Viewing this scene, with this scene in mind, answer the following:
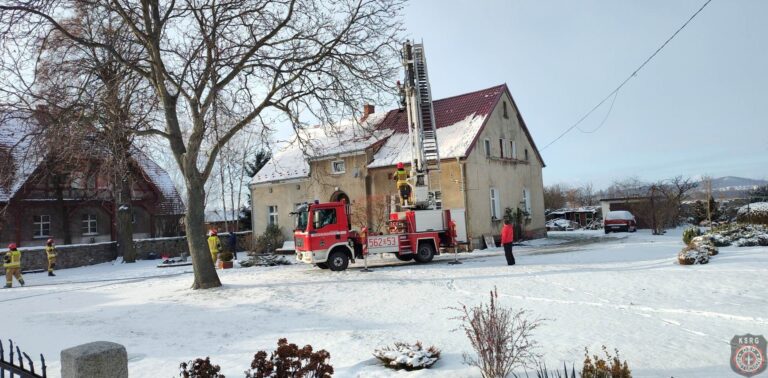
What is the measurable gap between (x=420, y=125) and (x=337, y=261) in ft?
20.5

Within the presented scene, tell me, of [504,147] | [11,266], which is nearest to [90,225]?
[11,266]

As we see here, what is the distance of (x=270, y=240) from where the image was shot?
92.0 ft

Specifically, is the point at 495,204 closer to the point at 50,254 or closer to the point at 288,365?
the point at 50,254

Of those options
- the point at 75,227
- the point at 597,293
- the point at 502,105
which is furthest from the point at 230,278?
the point at 75,227

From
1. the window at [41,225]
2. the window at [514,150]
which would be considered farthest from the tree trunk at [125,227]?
the window at [514,150]

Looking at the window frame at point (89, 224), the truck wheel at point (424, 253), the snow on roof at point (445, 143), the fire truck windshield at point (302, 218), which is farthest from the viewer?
the window frame at point (89, 224)

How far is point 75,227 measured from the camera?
3406 cm

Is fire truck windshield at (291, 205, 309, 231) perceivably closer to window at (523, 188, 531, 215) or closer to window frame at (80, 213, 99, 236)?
window at (523, 188, 531, 215)

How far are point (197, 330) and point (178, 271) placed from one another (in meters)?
12.9

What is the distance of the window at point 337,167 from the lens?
28047 millimetres

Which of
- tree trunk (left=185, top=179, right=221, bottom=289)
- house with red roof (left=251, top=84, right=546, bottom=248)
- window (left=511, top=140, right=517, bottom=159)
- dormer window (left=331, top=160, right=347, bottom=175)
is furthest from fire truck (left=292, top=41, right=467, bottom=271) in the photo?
window (left=511, top=140, right=517, bottom=159)

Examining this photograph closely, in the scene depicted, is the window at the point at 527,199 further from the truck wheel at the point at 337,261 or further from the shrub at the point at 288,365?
the shrub at the point at 288,365

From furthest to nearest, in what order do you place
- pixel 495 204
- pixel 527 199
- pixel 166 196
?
pixel 166 196, pixel 527 199, pixel 495 204

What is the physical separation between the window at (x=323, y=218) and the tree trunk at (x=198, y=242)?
3.69m
